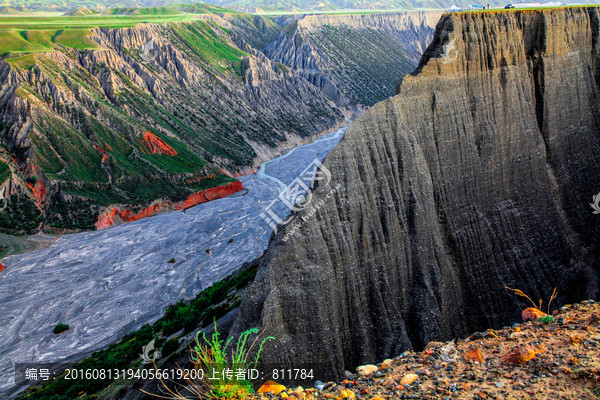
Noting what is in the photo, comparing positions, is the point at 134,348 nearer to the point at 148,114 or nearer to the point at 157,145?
the point at 157,145

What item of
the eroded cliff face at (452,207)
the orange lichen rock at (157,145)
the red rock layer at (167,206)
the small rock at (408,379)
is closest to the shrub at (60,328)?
the red rock layer at (167,206)

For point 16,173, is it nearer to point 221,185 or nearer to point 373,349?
point 221,185

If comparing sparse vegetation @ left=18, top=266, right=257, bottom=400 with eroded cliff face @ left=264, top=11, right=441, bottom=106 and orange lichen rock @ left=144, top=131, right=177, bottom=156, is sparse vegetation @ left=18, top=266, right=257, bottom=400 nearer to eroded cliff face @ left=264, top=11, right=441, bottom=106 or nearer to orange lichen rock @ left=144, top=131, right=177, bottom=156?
orange lichen rock @ left=144, top=131, right=177, bottom=156

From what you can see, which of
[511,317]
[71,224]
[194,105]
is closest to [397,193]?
[511,317]

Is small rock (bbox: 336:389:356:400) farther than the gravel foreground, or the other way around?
small rock (bbox: 336:389:356:400)

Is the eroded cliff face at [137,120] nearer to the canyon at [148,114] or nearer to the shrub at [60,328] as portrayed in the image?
the canyon at [148,114]

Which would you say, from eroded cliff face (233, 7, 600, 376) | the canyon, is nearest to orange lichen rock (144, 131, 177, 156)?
the canyon

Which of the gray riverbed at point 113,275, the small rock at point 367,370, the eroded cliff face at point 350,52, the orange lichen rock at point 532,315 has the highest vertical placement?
the eroded cliff face at point 350,52
